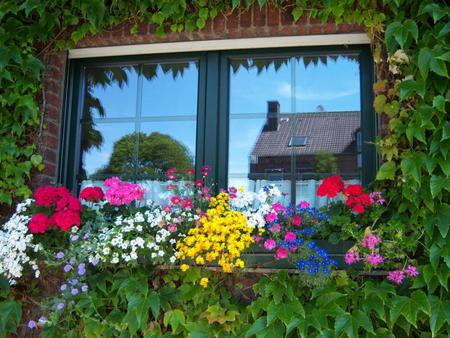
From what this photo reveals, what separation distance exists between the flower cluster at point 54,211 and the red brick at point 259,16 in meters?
1.31

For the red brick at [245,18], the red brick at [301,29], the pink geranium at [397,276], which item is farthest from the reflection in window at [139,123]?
the pink geranium at [397,276]

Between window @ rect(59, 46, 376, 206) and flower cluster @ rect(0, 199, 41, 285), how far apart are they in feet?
1.76

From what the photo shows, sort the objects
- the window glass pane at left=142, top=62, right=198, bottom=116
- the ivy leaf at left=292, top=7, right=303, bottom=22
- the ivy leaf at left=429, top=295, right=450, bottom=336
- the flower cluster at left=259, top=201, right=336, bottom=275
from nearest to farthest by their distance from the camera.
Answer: the ivy leaf at left=429, top=295, right=450, bottom=336 < the flower cluster at left=259, top=201, right=336, bottom=275 < the ivy leaf at left=292, top=7, right=303, bottom=22 < the window glass pane at left=142, top=62, right=198, bottom=116

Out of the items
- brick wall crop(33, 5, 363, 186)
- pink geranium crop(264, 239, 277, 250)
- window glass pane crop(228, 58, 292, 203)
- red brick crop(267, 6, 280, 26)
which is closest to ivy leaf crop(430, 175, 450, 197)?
pink geranium crop(264, 239, 277, 250)

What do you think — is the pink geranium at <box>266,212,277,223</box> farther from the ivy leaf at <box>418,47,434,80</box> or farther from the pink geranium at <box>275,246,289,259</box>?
the ivy leaf at <box>418,47,434,80</box>

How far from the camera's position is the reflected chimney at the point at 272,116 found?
8.96ft

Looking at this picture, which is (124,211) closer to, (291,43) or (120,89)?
(120,89)

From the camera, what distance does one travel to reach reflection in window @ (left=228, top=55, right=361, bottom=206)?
2.63 meters

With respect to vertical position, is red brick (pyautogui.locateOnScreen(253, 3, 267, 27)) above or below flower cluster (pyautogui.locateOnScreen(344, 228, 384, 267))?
above

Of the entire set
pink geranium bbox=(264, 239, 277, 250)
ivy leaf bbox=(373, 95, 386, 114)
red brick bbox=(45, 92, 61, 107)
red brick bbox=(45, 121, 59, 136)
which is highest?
red brick bbox=(45, 92, 61, 107)

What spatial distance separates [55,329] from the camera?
2275mm

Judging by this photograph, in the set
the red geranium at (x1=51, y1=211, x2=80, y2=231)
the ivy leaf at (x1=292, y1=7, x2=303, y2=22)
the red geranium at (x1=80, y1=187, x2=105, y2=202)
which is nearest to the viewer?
the red geranium at (x1=51, y1=211, x2=80, y2=231)

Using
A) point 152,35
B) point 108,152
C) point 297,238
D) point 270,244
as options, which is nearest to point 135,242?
point 270,244

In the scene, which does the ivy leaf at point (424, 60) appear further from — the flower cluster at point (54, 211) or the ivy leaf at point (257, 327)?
the flower cluster at point (54, 211)
